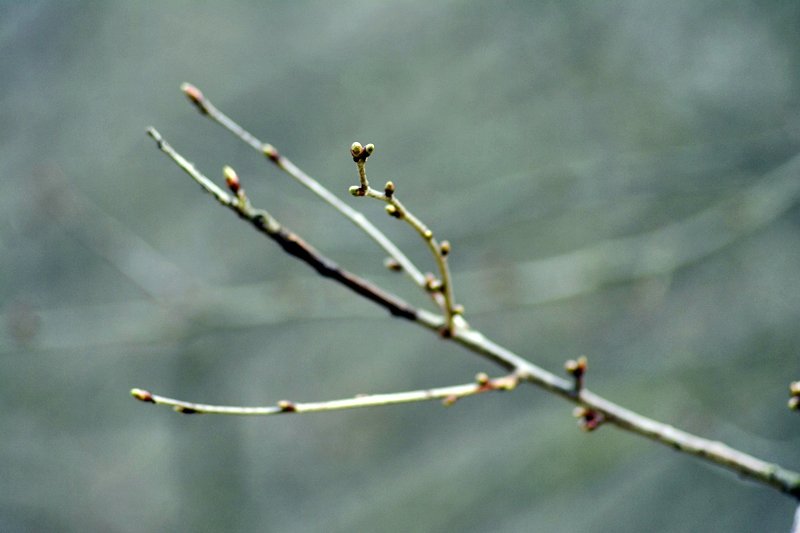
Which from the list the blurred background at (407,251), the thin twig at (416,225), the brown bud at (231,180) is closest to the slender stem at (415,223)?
the thin twig at (416,225)

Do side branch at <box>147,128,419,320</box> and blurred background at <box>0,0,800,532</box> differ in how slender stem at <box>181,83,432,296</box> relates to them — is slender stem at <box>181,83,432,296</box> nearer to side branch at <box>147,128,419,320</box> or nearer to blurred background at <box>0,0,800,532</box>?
side branch at <box>147,128,419,320</box>

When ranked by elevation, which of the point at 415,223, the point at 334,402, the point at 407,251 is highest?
the point at 407,251

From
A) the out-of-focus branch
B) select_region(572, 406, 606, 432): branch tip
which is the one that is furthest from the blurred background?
the out-of-focus branch

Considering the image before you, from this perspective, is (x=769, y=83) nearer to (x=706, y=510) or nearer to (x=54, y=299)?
(x=706, y=510)

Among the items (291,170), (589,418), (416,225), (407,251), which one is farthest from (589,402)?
(407,251)

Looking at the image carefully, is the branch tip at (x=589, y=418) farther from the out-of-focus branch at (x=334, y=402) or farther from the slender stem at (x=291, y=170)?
the slender stem at (x=291, y=170)

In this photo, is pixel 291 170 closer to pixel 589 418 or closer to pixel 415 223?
pixel 415 223

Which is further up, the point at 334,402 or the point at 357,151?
the point at 357,151

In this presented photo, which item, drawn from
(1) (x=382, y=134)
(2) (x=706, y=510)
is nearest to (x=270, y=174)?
(1) (x=382, y=134)

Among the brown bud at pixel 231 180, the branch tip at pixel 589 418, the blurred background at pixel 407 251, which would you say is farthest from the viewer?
the blurred background at pixel 407 251
